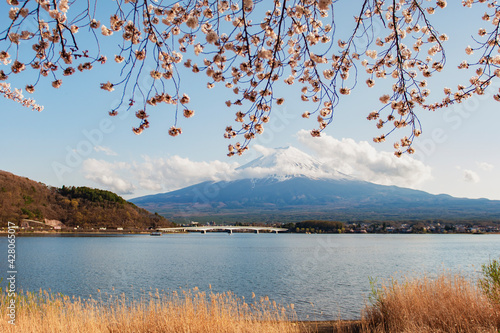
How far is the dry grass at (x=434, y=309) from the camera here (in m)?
6.39

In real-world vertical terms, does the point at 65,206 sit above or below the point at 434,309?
above

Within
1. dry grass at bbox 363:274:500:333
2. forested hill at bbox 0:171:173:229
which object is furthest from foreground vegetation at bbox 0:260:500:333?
forested hill at bbox 0:171:173:229

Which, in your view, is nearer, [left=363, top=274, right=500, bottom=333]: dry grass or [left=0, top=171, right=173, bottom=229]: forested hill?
[left=363, top=274, right=500, bottom=333]: dry grass

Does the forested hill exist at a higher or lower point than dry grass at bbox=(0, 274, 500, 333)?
higher

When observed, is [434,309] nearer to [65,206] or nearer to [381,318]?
[381,318]

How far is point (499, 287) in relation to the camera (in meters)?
6.68

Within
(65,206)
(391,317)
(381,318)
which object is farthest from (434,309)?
(65,206)

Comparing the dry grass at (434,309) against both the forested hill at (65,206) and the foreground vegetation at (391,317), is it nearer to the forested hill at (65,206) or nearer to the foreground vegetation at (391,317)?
the foreground vegetation at (391,317)

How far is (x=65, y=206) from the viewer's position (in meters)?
86.8

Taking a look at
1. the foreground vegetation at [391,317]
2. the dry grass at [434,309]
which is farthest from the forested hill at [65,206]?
the dry grass at [434,309]

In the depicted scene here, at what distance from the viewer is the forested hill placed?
2879 inches

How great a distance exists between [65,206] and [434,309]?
9256 centimetres

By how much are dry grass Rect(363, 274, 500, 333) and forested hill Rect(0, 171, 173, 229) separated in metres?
76.6

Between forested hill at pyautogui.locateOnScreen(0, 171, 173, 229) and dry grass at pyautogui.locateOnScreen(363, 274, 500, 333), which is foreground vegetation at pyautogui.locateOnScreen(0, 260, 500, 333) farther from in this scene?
forested hill at pyautogui.locateOnScreen(0, 171, 173, 229)
